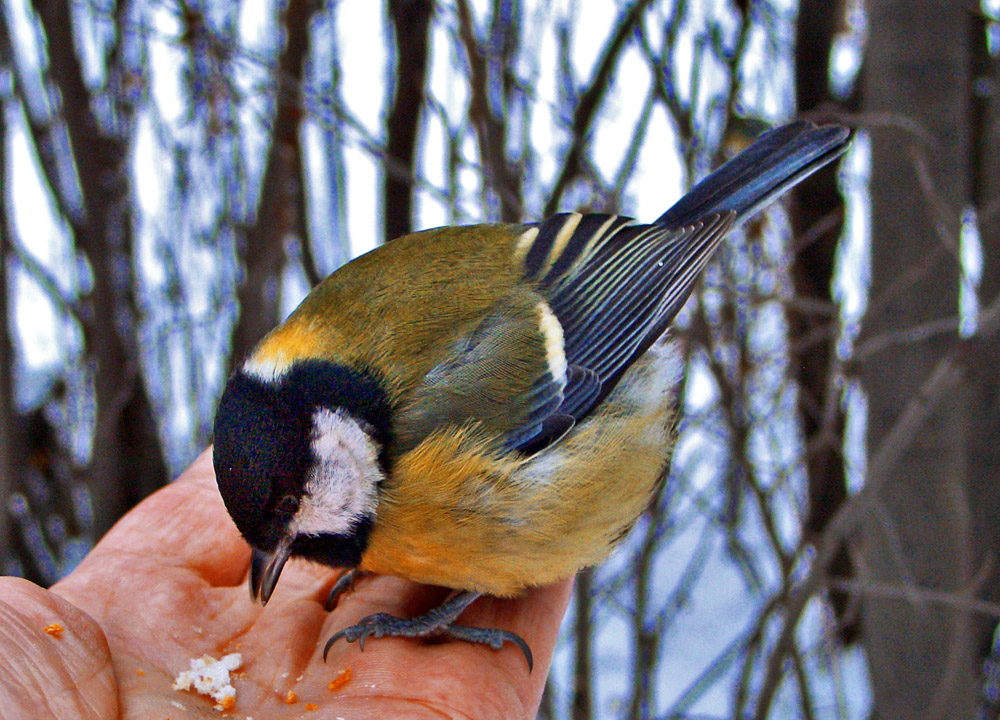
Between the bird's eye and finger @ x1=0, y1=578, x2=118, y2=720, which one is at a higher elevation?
the bird's eye

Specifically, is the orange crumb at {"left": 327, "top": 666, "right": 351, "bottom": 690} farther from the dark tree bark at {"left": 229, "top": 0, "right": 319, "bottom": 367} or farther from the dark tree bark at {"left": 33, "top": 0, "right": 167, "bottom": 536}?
the dark tree bark at {"left": 33, "top": 0, "right": 167, "bottom": 536}

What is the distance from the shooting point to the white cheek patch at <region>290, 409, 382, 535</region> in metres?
1.40

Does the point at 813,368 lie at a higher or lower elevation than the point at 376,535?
lower

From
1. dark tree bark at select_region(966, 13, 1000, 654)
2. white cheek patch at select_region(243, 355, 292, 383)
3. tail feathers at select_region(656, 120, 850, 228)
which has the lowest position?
dark tree bark at select_region(966, 13, 1000, 654)

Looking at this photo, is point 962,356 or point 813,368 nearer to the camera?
point 962,356

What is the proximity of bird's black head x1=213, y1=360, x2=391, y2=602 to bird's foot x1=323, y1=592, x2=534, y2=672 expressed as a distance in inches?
5.7

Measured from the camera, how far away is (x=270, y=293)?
10.0ft

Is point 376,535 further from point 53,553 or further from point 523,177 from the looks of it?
point 53,553

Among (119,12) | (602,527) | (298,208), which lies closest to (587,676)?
(602,527)

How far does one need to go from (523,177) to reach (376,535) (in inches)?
57.9

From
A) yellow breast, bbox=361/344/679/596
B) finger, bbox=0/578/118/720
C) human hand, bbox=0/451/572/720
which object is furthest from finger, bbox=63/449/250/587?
yellow breast, bbox=361/344/679/596

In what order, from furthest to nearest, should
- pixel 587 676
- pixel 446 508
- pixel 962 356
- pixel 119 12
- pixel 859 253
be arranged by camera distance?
pixel 859 253, pixel 119 12, pixel 587 676, pixel 962 356, pixel 446 508

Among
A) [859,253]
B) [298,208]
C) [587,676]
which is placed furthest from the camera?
[859,253]

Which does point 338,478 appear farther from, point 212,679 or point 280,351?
point 212,679
